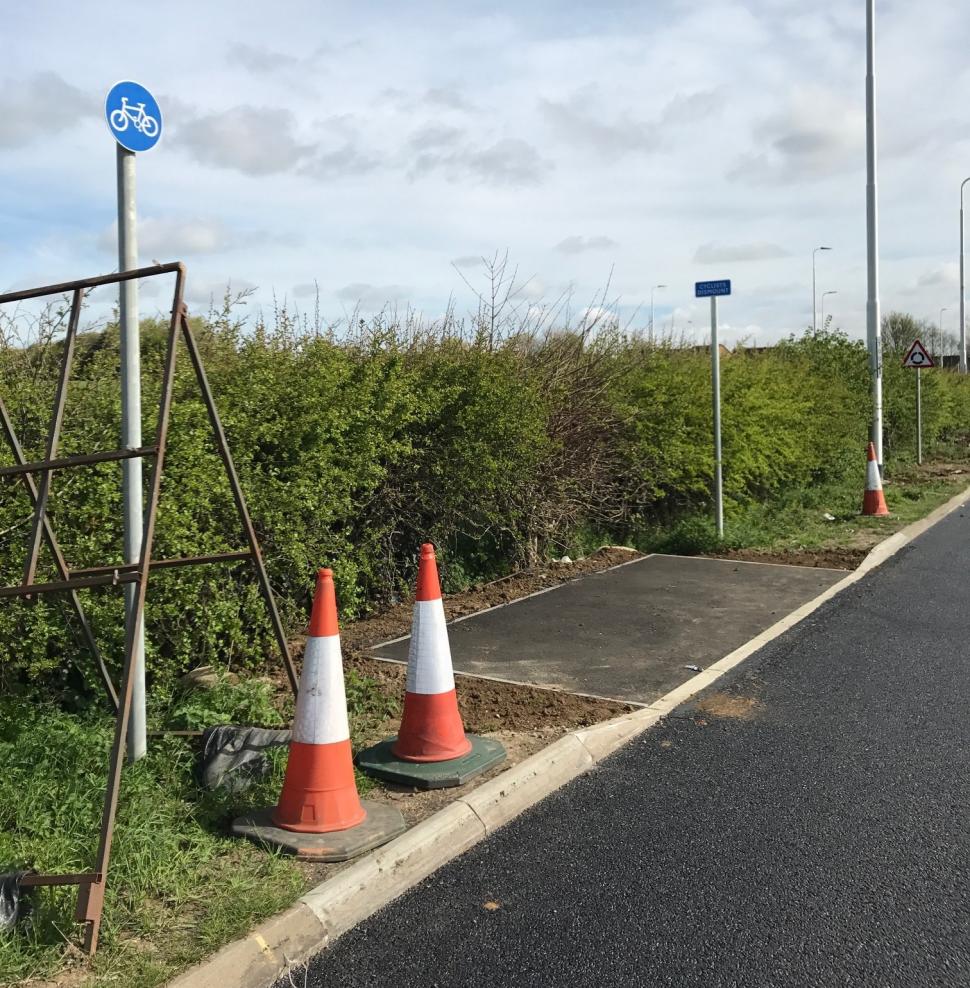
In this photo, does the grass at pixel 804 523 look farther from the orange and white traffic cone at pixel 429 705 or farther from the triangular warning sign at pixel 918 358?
the orange and white traffic cone at pixel 429 705

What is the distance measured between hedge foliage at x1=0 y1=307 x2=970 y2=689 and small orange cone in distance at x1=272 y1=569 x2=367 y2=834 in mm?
1427

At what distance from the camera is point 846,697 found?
5.46m

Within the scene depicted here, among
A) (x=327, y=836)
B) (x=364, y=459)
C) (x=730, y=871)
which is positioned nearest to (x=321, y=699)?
(x=327, y=836)

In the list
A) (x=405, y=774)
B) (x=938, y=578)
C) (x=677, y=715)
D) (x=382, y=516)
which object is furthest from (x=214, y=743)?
(x=938, y=578)

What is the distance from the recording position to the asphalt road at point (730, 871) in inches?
113

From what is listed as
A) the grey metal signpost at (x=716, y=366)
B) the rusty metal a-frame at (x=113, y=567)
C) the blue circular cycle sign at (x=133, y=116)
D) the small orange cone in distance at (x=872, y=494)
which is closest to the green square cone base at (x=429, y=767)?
the rusty metal a-frame at (x=113, y=567)

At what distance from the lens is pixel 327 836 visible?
351 cm

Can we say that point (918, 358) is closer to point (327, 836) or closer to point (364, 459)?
point (364, 459)

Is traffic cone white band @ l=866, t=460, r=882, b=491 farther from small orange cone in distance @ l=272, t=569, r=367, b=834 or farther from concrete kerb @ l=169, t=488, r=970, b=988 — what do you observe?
small orange cone in distance @ l=272, t=569, r=367, b=834

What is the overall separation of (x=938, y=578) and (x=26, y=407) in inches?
316

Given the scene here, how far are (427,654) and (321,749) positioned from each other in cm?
80

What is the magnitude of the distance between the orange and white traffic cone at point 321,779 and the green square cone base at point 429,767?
0.32m

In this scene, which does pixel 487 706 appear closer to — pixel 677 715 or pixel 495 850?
pixel 677 715

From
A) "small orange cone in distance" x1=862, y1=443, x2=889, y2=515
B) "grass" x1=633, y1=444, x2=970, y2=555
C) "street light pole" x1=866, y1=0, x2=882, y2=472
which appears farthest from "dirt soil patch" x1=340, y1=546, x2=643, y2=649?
"street light pole" x1=866, y1=0, x2=882, y2=472
